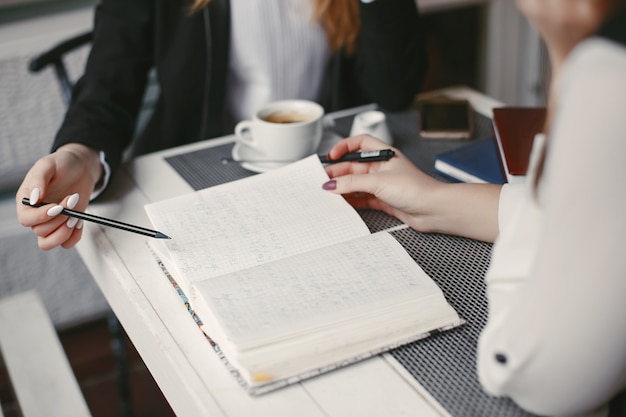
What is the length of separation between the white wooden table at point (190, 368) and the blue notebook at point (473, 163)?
0.39 metres

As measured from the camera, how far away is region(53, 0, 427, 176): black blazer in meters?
1.22

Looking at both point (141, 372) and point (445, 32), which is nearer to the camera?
point (141, 372)

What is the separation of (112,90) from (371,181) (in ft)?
1.82

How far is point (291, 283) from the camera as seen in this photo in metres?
0.69

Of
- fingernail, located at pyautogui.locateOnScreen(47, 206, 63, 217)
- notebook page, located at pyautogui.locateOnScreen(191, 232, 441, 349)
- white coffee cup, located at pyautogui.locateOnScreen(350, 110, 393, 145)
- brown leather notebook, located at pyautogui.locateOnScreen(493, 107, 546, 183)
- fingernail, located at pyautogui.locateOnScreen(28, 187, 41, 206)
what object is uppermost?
fingernail, located at pyautogui.locateOnScreen(28, 187, 41, 206)

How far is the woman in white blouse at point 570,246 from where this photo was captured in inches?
16.8

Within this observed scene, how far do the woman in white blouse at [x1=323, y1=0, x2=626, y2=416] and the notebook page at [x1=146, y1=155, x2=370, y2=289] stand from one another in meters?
0.28

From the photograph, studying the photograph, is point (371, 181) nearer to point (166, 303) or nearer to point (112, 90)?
point (166, 303)

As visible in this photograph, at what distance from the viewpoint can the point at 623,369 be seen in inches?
21.6

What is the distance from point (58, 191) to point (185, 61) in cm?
48

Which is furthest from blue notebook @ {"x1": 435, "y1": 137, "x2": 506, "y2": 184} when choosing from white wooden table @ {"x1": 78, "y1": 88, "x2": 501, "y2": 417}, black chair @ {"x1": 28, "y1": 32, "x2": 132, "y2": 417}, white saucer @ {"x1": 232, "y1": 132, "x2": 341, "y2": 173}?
black chair @ {"x1": 28, "y1": 32, "x2": 132, "y2": 417}

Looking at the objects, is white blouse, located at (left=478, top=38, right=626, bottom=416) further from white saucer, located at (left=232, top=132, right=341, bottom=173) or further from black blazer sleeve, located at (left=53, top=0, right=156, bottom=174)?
black blazer sleeve, located at (left=53, top=0, right=156, bottom=174)

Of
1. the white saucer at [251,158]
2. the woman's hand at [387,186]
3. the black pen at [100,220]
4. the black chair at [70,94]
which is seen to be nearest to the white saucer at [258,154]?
the white saucer at [251,158]

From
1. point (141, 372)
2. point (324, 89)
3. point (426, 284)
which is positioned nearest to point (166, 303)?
point (426, 284)
